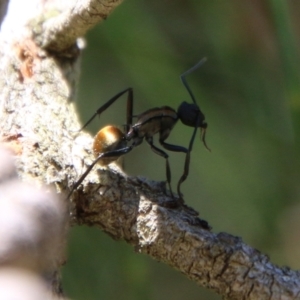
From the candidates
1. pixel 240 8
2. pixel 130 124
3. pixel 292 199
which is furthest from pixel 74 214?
pixel 240 8

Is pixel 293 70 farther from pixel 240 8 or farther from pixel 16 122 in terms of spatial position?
pixel 240 8

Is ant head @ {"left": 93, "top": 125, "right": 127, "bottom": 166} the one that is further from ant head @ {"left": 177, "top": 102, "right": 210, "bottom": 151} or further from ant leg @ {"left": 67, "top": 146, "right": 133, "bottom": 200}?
ant head @ {"left": 177, "top": 102, "right": 210, "bottom": 151}

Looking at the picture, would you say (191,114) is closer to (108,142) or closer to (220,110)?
(108,142)

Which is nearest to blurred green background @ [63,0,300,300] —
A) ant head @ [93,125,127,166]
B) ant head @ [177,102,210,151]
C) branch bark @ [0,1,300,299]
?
ant head @ [177,102,210,151]

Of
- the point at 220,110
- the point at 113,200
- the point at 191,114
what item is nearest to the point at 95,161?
the point at 113,200

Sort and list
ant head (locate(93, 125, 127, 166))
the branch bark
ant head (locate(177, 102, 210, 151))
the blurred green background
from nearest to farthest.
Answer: the branch bark < ant head (locate(93, 125, 127, 166)) < ant head (locate(177, 102, 210, 151)) < the blurred green background

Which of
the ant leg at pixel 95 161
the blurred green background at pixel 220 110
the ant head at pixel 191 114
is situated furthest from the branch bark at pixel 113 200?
the blurred green background at pixel 220 110
